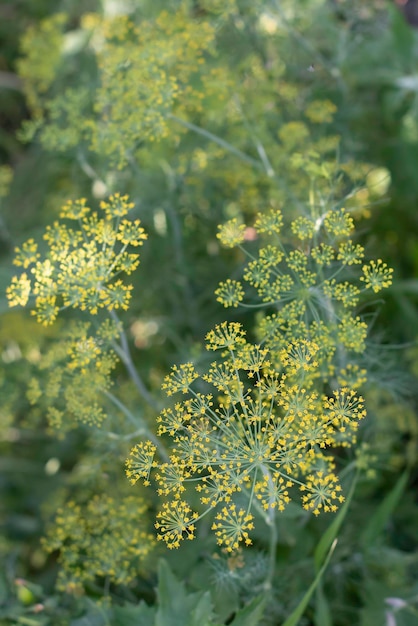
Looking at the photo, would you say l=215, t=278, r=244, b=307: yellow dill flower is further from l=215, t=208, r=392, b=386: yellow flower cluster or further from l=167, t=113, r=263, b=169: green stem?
l=167, t=113, r=263, b=169: green stem

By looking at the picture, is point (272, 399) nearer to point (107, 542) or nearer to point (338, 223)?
point (338, 223)

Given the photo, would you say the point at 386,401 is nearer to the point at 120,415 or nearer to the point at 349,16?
the point at 120,415

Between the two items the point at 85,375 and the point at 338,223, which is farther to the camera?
the point at 85,375

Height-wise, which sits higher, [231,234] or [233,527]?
[231,234]

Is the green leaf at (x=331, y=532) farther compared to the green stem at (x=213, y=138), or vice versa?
the green stem at (x=213, y=138)

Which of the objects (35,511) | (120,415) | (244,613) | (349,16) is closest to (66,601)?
(120,415)

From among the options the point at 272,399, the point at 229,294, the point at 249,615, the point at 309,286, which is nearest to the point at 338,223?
the point at 309,286

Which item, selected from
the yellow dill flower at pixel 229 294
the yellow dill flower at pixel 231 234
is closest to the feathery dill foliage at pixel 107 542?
the yellow dill flower at pixel 229 294

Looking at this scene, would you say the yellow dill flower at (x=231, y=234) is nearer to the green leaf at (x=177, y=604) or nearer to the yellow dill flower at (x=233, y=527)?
the yellow dill flower at (x=233, y=527)
